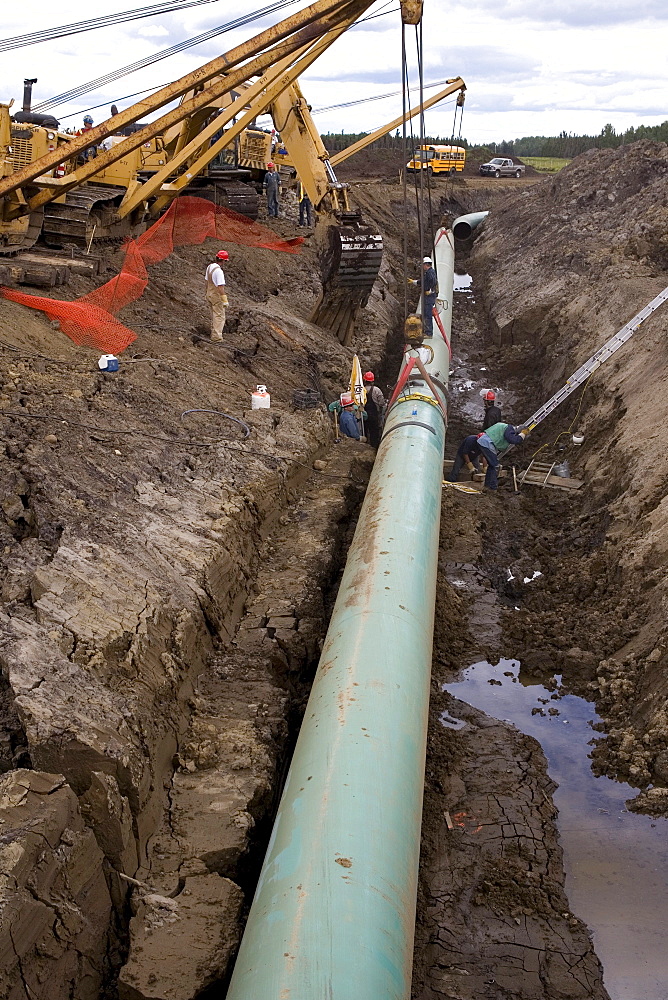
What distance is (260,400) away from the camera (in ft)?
40.1

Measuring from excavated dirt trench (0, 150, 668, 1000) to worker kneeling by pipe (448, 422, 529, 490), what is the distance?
1.42 ft

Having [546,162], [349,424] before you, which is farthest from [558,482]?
[546,162]

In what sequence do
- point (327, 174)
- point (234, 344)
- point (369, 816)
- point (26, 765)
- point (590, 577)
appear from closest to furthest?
1. point (369, 816)
2. point (26, 765)
3. point (590, 577)
4. point (234, 344)
5. point (327, 174)

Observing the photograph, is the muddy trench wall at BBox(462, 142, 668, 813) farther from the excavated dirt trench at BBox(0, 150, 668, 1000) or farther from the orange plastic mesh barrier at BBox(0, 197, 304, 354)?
the orange plastic mesh barrier at BBox(0, 197, 304, 354)

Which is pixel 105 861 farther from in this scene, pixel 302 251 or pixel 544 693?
pixel 302 251

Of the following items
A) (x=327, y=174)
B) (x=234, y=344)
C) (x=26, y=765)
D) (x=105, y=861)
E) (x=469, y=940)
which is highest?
(x=327, y=174)

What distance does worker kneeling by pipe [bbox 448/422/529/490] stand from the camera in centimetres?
1291

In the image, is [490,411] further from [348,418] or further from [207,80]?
[207,80]

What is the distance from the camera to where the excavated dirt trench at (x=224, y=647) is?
553 centimetres

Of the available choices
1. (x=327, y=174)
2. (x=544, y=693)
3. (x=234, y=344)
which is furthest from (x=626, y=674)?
(x=327, y=174)

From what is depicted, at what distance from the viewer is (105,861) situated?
18.3 ft

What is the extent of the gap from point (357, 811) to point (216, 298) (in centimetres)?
989

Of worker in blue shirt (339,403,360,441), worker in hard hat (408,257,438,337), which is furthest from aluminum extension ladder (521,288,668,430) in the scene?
worker in hard hat (408,257,438,337)

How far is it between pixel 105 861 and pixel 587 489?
347 inches
